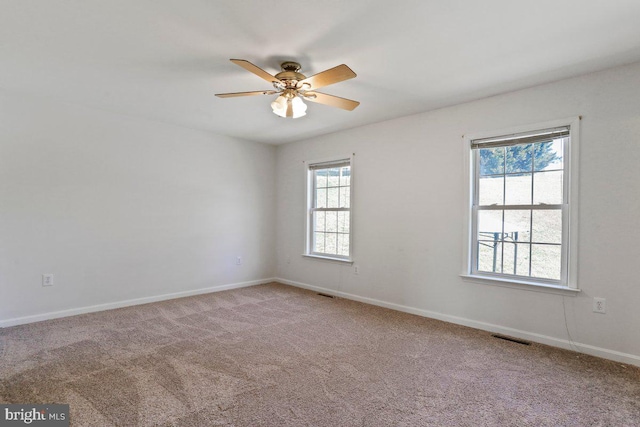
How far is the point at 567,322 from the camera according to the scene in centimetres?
288

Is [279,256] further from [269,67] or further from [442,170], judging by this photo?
[269,67]

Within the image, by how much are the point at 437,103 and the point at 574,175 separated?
1.45 m

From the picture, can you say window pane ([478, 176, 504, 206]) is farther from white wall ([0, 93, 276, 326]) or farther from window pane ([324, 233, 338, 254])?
white wall ([0, 93, 276, 326])

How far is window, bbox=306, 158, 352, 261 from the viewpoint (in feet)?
15.7

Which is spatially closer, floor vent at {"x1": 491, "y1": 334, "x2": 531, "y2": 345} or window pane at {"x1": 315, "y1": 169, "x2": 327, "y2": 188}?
floor vent at {"x1": 491, "y1": 334, "x2": 531, "y2": 345}

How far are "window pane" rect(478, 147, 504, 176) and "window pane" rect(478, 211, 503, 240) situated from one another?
1.39 feet

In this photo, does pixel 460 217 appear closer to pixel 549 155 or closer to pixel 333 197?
pixel 549 155

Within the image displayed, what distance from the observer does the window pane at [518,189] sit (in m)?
3.16

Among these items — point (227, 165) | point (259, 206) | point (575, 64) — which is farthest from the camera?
point (259, 206)

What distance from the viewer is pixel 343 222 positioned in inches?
191

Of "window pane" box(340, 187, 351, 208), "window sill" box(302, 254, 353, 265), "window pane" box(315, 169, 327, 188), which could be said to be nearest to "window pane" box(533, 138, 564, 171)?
"window pane" box(340, 187, 351, 208)

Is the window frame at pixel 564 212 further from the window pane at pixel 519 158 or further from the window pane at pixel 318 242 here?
the window pane at pixel 318 242

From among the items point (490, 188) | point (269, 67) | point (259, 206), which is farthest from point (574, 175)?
point (259, 206)

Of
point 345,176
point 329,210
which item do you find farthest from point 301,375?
point 345,176
